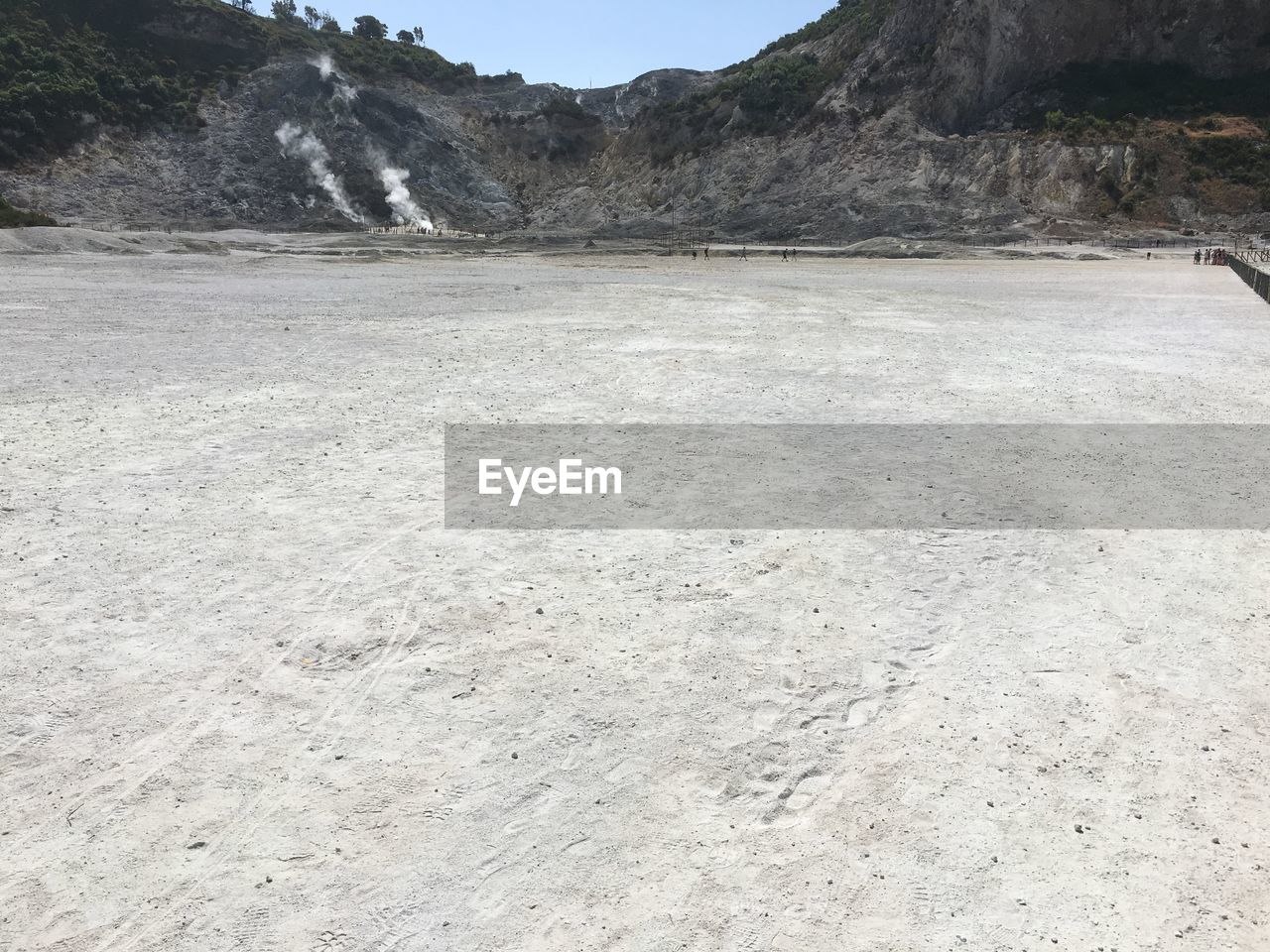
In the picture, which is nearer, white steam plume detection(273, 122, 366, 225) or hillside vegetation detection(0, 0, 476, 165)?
hillside vegetation detection(0, 0, 476, 165)

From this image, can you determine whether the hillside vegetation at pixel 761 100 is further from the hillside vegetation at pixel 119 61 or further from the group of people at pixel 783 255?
the hillside vegetation at pixel 119 61

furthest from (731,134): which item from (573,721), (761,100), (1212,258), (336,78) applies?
(573,721)

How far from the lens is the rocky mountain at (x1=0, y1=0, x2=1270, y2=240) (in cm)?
6544

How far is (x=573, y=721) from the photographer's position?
4.89m

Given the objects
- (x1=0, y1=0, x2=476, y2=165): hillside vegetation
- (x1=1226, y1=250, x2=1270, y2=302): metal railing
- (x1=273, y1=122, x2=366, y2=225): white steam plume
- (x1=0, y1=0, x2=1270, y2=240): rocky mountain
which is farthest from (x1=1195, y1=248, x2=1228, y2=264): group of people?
(x1=0, y1=0, x2=476, y2=165): hillside vegetation

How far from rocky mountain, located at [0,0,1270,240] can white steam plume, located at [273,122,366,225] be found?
0.23 meters

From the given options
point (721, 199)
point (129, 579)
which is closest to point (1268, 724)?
point (129, 579)

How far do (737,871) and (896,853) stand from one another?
74 cm

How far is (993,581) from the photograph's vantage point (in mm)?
6668

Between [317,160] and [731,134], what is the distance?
40.9 metres

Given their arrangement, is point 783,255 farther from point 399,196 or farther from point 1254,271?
point 399,196

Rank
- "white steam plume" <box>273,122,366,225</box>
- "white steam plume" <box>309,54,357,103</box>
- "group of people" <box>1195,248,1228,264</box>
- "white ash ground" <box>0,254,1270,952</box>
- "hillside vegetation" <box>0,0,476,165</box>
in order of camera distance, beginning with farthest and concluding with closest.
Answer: "white steam plume" <box>309,54,357,103</box> < "white steam plume" <box>273,122,366,225</box> < "hillside vegetation" <box>0,0,476,165</box> < "group of people" <box>1195,248,1228,264</box> < "white ash ground" <box>0,254,1270,952</box>

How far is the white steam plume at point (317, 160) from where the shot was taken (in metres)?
83.8

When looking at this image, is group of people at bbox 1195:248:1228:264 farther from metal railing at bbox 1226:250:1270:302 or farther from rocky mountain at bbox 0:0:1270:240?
rocky mountain at bbox 0:0:1270:240
